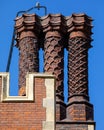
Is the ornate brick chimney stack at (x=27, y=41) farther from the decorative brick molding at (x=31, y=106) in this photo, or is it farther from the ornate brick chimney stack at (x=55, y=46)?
the decorative brick molding at (x=31, y=106)

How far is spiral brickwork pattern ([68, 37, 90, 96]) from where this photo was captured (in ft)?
86.9

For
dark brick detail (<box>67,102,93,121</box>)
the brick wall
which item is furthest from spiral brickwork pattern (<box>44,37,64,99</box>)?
the brick wall

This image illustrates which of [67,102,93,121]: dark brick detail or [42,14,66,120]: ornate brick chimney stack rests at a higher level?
[42,14,66,120]: ornate brick chimney stack

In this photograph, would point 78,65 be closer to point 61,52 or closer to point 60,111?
point 61,52

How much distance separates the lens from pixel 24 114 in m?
20.2

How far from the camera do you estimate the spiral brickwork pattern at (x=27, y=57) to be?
88.3 ft

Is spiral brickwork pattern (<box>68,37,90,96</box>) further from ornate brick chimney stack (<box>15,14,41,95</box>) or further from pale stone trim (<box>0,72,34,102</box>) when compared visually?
pale stone trim (<box>0,72,34,102</box>)

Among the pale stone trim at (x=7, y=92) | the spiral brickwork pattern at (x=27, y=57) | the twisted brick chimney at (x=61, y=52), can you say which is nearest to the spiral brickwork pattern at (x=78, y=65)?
the twisted brick chimney at (x=61, y=52)

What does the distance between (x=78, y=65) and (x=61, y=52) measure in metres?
0.66

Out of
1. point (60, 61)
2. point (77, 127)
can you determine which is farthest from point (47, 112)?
point (60, 61)

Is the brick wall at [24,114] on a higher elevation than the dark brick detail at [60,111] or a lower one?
lower

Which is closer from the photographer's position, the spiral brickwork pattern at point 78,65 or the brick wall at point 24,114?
the brick wall at point 24,114

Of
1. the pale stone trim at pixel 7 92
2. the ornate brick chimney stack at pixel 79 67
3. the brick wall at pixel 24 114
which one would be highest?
the ornate brick chimney stack at pixel 79 67

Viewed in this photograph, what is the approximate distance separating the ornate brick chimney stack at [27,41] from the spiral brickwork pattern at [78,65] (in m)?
0.98
